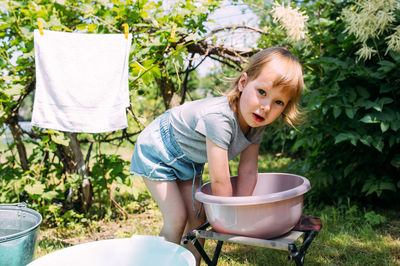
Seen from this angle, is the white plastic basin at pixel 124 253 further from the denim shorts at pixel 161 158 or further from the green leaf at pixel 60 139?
the green leaf at pixel 60 139

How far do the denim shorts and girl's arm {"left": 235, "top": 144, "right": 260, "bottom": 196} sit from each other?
22 centimetres

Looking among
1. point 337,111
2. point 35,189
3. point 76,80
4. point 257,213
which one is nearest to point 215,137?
point 257,213

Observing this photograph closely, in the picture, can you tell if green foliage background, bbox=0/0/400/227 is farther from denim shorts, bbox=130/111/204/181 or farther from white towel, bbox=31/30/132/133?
denim shorts, bbox=130/111/204/181

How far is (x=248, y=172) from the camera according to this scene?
68.7 inches

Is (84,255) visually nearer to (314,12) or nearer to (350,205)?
(350,205)

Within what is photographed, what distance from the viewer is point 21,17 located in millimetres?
2395

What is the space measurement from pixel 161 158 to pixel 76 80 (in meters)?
0.75

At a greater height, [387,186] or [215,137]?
[215,137]

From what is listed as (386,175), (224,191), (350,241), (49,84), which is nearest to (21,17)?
(49,84)

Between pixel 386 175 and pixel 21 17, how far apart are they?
2696 millimetres

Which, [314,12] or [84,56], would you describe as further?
[314,12]

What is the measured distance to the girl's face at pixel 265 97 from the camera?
1421mm

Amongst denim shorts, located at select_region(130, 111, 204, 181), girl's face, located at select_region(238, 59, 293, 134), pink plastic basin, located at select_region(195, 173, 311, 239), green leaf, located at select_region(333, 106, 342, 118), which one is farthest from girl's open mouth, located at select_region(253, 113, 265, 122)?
green leaf, located at select_region(333, 106, 342, 118)

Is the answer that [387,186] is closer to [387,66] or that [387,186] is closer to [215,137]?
[387,66]
